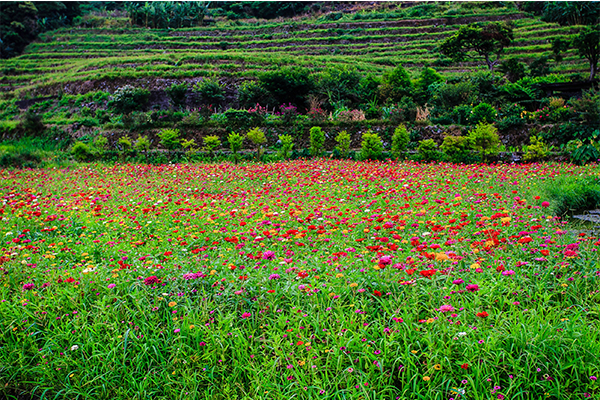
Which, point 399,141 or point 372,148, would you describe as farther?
point 372,148

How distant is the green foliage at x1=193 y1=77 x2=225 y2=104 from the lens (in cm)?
2291

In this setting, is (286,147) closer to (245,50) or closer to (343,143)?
(343,143)

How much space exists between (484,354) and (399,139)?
36.1 ft

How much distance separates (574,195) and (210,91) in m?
21.2

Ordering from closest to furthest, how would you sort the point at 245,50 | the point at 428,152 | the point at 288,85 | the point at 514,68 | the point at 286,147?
the point at 428,152, the point at 286,147, the point at 288,85, the point at 514,68, the point at 245,50

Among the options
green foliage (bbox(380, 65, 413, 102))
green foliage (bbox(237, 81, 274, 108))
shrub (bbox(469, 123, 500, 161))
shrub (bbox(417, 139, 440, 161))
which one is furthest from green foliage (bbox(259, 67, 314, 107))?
shrub (bbox(469, 123, 500, 161))

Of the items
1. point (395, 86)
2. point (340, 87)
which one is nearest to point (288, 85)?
point (340, 87)

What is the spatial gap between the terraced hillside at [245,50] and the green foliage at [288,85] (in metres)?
4.92

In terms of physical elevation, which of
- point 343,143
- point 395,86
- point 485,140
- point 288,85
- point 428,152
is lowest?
point 428,152

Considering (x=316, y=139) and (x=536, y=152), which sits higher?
(x=316, y=139)

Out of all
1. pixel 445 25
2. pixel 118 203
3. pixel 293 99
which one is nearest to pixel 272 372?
pixel 118 203

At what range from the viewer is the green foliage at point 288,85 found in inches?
823

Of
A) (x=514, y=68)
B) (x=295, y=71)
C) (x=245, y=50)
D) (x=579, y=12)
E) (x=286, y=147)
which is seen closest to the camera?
(x=286, y=147)

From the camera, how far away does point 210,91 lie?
75.4ft
